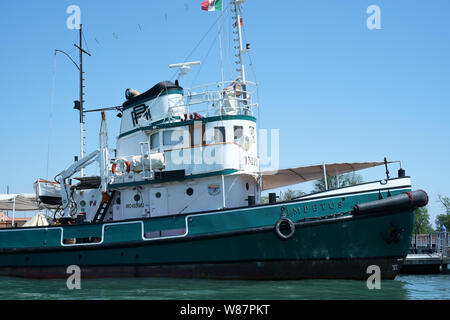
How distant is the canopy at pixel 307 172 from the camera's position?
12.4 metres

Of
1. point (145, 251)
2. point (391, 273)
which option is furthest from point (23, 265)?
point (391, 273)

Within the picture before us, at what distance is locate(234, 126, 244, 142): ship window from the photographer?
43.2 ft

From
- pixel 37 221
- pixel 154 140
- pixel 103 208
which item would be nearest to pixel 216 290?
pixel 154 140

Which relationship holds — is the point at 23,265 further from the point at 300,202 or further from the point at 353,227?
the point at 353,227

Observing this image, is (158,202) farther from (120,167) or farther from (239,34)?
(239,34)

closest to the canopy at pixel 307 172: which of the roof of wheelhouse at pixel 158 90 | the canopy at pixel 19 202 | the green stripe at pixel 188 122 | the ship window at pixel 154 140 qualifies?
the green stripe at pixel 188 122

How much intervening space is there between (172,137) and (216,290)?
4924 millimetres

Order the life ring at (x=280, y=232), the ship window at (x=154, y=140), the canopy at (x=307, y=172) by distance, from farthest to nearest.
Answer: the ship window at (x=154, y=140)
the canopy at (x=307, y=172)
the life ring at (x=280, y=232)

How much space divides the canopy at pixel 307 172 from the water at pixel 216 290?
9.89 ft

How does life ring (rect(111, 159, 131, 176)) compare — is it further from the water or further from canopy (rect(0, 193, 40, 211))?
canopy (rect(0, 193, 40, 211))

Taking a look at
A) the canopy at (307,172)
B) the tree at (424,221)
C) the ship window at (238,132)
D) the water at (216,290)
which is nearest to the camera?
the water at (216,290)

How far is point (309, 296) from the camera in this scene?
9.44 metres
